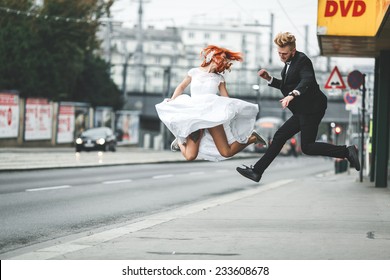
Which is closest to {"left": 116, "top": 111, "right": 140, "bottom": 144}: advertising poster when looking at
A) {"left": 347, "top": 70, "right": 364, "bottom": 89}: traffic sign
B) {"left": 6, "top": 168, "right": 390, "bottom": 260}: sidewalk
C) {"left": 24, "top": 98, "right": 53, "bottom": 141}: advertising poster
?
{"left": 24, "top": 98, "right": 53, "bottom": 141}: advertising poster

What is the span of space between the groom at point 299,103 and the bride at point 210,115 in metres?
0.34

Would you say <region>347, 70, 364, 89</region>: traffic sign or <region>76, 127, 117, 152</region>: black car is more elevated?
<region>347, 70, 364, 89</region>: traffic sign

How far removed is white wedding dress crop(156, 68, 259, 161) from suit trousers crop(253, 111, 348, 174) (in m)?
0.36

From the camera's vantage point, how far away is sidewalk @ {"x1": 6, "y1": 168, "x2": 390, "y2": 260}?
8844mm

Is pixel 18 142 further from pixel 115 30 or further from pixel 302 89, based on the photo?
pixel 115 30

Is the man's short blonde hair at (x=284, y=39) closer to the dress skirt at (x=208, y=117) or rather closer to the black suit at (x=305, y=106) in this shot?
the black suit at (x=305, y=106)

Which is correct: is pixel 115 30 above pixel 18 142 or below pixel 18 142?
above

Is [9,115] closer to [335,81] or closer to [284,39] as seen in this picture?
[335,81]

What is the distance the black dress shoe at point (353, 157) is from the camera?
9.34 metres

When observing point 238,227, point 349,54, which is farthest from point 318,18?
point 238,227

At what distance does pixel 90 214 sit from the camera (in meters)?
15.6

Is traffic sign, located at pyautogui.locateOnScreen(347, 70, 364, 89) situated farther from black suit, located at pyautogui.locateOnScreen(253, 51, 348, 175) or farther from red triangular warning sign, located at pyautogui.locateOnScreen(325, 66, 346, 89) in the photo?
black suit, located at pyautogui.locateOnScreen(253, 51, 348, 175)

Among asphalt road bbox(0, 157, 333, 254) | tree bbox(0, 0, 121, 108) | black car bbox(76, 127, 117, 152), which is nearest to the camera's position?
asphalt road bbox(0, 157, 333, 254)
